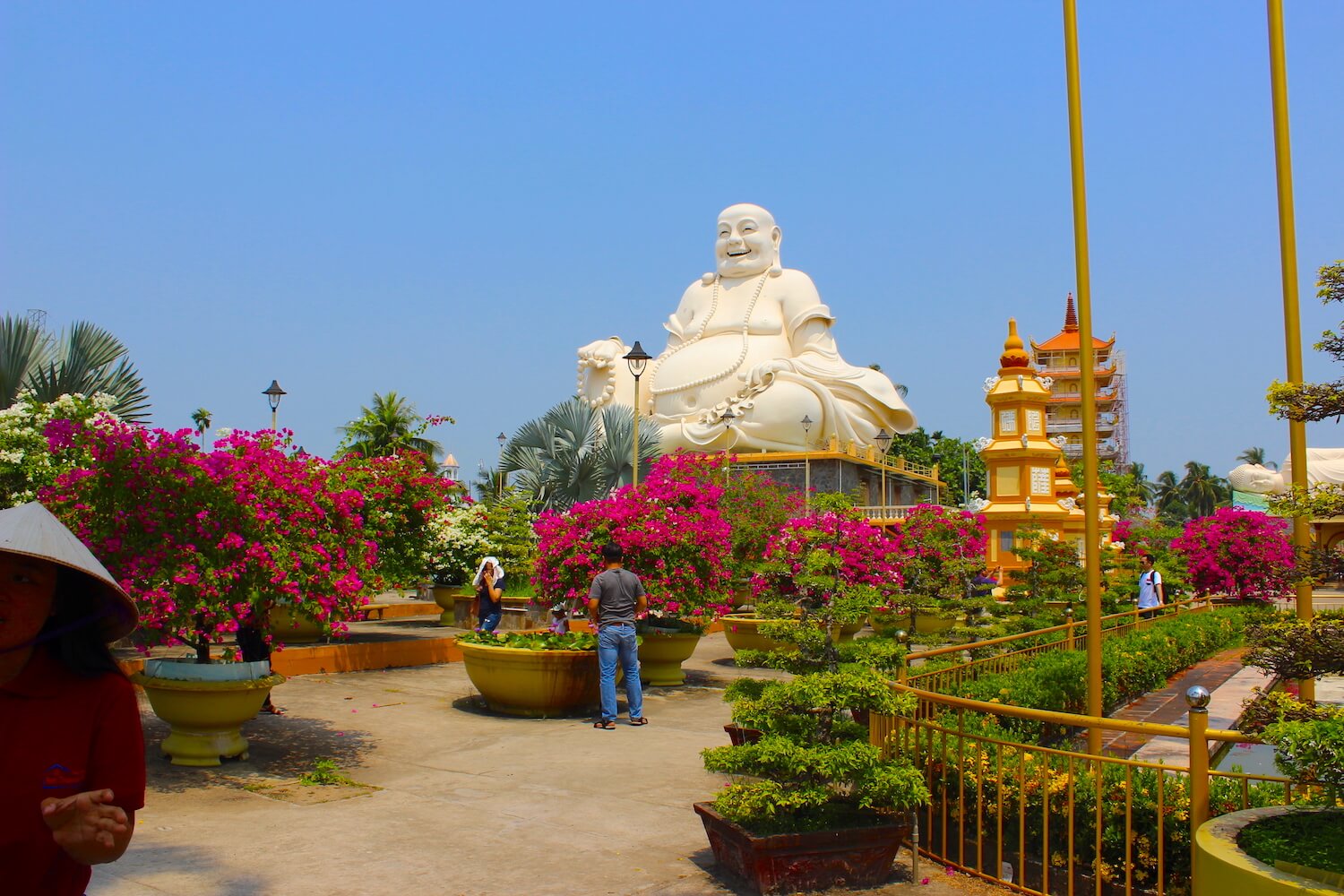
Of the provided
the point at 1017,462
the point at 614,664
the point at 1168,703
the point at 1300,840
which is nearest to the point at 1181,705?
the point at 1168,703

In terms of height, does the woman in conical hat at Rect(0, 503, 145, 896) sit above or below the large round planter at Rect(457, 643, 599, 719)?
above

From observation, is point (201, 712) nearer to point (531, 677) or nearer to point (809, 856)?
point (531, 677)

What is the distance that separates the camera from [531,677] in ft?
30.4

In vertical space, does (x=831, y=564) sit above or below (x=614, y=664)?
above

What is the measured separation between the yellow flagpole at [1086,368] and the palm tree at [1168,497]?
79.8 meters

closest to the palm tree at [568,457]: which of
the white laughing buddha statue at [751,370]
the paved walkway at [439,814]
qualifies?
the white laughing buddha statue at [751,370]

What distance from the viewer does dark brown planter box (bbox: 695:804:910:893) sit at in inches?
193

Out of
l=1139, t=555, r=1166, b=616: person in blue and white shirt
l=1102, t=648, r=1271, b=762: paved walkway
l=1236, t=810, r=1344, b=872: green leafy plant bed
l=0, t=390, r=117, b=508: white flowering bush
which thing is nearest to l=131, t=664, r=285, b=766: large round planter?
l=0, t=390, r=117, b=508: white flowering bush

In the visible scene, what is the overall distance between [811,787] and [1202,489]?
284ft

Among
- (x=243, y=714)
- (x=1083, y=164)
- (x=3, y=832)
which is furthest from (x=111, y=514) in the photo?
(x=1083, y=164)

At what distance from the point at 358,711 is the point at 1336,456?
4887cm

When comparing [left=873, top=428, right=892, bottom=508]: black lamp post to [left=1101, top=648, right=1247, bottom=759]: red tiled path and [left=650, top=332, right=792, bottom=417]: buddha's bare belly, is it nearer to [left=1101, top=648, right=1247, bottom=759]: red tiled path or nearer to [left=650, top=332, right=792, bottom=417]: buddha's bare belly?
[left=650, top=332, right=792, bottom=417]: buddha's bare belly

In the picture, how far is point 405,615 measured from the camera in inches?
805

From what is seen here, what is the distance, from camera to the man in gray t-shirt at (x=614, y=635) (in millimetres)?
9023
